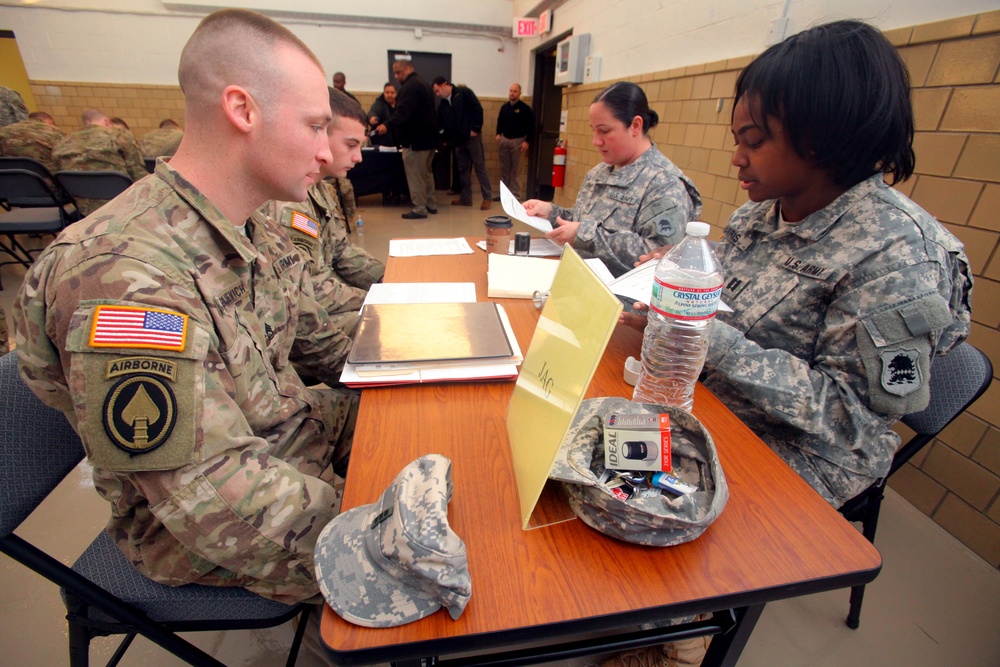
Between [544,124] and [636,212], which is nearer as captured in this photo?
[636,212]

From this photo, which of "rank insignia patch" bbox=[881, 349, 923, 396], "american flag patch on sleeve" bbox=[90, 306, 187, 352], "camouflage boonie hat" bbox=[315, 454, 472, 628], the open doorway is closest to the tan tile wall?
"rank insignia patch" bbox=[881, 349, 923, 396]

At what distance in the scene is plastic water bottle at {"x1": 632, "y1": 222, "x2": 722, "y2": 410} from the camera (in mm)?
739

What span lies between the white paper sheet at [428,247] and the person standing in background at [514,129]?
4701 mm

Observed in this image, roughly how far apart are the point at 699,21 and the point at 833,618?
307 cm

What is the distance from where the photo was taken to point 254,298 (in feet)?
2.85

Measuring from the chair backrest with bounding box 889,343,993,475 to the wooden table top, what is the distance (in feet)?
1.89

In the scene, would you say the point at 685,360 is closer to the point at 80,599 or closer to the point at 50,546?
the point at 80,599

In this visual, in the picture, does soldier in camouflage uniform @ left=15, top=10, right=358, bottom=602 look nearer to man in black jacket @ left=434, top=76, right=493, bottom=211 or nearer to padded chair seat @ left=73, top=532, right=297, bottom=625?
padded chair seat @ left=73, top=532, right=297, bottom=625

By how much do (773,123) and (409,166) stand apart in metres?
5.13

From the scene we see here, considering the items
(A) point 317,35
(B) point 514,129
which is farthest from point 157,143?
(B) point 514,129

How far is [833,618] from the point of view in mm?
1269

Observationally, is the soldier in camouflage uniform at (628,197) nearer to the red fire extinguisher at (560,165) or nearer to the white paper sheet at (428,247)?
the white paper sheet at (428,247)

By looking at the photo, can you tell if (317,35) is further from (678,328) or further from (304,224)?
(678,328)

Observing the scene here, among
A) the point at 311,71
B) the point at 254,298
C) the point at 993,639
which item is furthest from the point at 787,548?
the point at 993,639
